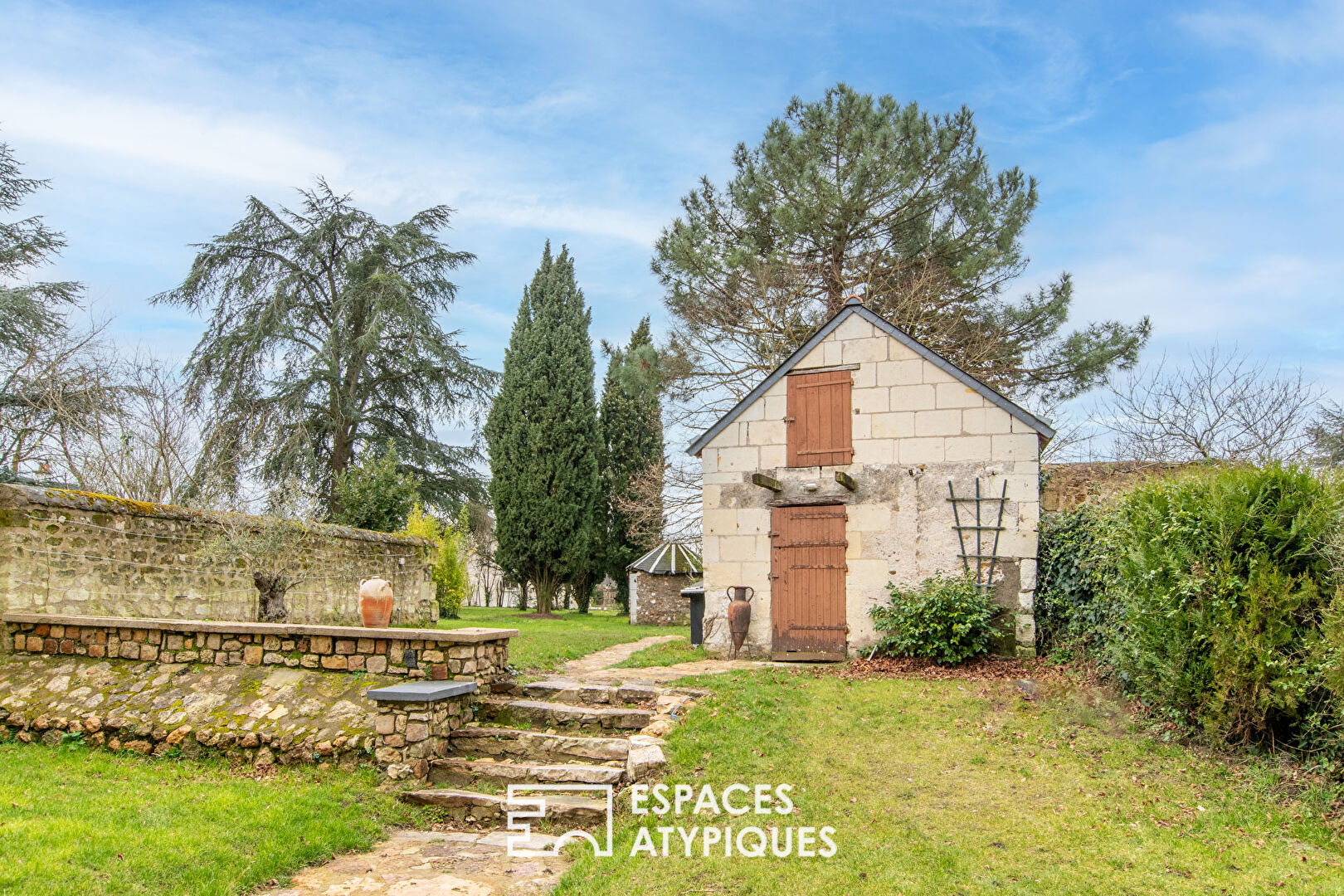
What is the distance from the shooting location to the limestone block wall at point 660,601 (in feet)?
69.1

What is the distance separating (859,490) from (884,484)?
35 centimetres

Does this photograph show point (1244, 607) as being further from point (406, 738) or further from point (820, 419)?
point (406, 738)

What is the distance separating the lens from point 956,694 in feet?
26.9

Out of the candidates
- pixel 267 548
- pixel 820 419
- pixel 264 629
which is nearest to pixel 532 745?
pixel 264 629

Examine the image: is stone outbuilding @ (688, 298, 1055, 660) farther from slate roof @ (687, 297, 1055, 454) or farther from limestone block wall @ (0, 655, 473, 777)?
limestone block wall @ (0, 655, 473, 777)

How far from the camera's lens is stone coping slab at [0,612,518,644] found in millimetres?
6828

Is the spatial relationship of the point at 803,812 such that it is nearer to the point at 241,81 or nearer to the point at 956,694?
the point at 956,694

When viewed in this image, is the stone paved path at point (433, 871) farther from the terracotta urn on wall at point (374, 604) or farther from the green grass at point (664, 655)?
the green grass at point (664, 655)

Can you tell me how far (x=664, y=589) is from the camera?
21.1 m

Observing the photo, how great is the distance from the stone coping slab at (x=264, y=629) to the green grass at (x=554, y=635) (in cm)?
216

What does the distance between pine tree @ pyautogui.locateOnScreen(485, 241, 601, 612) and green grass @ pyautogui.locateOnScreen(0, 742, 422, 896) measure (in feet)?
57.3

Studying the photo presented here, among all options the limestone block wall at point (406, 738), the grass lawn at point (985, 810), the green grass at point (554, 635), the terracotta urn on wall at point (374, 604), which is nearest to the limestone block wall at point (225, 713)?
the limestone block wall at point (406, 738)

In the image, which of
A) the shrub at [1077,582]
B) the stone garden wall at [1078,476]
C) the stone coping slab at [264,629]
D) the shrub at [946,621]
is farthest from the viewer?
the stone garden wall at [1078,476]

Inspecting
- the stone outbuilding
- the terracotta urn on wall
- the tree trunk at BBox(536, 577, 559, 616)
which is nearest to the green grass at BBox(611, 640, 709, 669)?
the stone outbuilding
